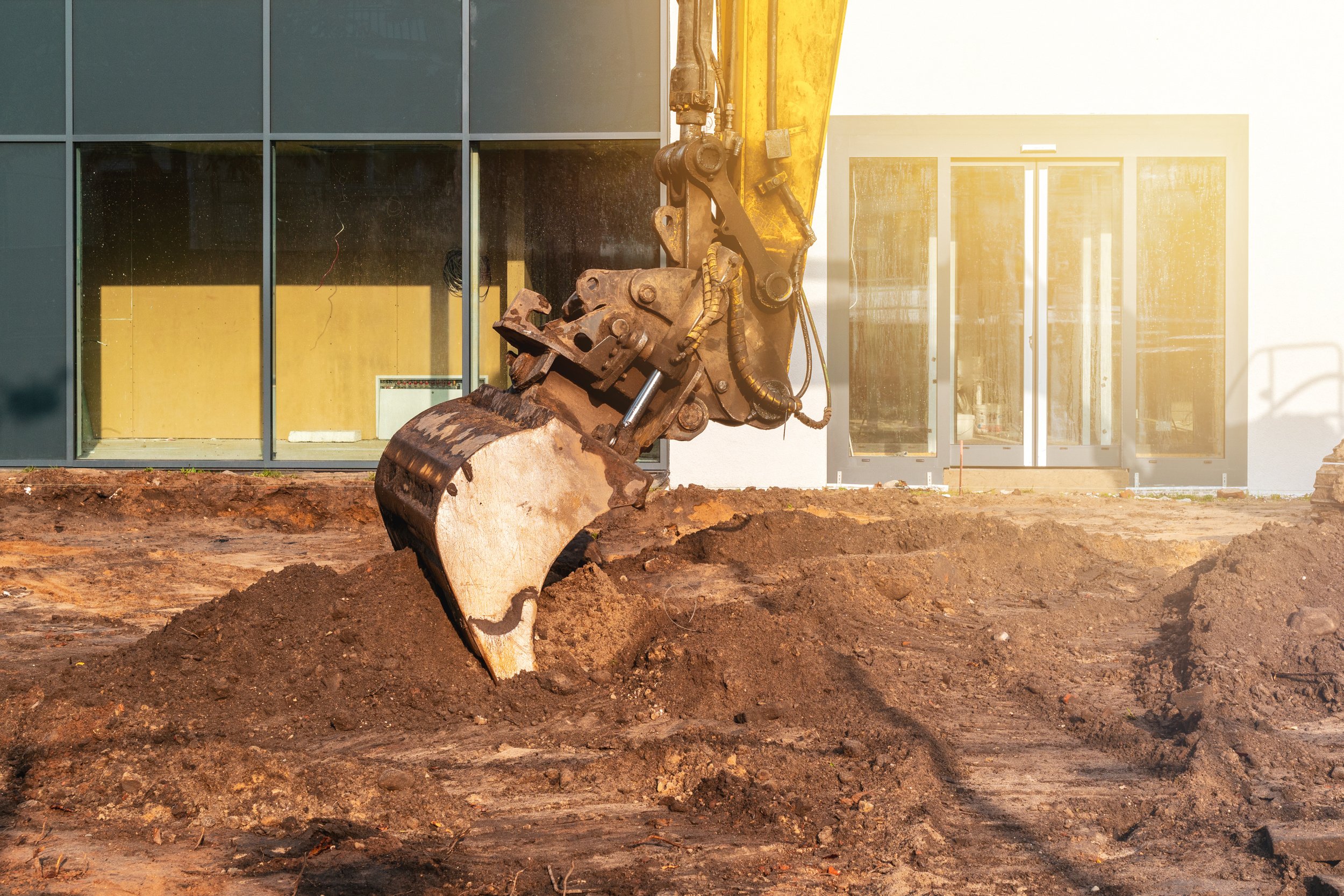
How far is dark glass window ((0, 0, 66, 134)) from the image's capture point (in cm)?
998

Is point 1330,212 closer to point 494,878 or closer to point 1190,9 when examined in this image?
point 1190,9

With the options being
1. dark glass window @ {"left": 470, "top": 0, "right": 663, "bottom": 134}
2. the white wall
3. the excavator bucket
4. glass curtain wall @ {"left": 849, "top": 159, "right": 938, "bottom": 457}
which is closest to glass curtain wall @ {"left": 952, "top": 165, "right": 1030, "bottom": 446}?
glass curtain wall @ {"left": 849, "top": 159, "right": 938, "bottom": 457}

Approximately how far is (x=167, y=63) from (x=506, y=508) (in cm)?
793

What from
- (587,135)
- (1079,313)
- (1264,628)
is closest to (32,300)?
(587,135)

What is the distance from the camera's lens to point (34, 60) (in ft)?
32.8

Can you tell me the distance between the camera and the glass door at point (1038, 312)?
398 inches

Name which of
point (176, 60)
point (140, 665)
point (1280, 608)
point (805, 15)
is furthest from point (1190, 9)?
point (140, 665)

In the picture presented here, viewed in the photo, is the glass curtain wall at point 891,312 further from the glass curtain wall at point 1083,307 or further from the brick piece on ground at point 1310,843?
the brick piece on ground at point 1310,843

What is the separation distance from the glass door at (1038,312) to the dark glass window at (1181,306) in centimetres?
28

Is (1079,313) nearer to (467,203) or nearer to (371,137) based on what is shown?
(467,203)

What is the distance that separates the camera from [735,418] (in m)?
4.96

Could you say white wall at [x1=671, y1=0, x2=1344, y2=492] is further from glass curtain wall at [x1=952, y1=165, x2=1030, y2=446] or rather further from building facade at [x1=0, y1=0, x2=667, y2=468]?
building facade at [x1=0, y1=0, x2=667, y2=468]

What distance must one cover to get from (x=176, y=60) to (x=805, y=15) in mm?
7015

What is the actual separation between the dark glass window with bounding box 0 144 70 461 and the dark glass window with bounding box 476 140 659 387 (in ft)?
12.3
